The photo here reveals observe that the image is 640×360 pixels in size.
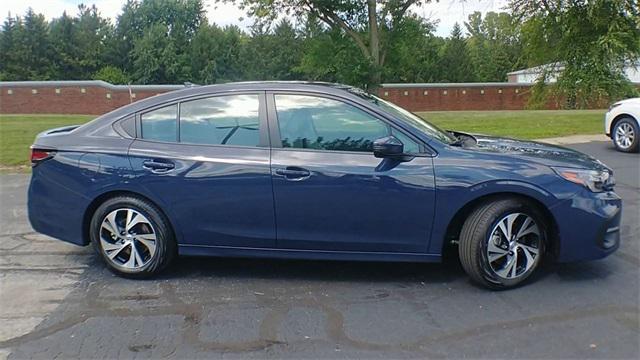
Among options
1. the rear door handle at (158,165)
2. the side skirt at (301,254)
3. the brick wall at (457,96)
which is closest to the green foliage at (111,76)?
the brick wall at (457,96)

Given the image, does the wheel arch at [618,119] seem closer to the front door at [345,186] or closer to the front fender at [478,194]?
the front fender at [478,194]

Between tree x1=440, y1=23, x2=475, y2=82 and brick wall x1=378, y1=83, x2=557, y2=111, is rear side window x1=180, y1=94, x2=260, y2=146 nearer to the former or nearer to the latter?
brick wall x1=378, y1=83, x2=557, y2=111

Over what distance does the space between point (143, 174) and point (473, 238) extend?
254 centimetres

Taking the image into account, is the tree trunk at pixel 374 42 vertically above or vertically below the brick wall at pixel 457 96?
above

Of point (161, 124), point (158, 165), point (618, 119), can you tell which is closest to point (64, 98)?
point (618, 119)

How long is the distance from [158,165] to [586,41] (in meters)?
17.9

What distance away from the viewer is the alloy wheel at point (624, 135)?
10.2m

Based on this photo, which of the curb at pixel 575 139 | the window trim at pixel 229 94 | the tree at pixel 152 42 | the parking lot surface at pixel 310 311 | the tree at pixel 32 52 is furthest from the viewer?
the tree at pixel 152 42

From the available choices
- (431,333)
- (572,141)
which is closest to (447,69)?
(572,141)

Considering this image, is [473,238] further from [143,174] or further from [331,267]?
[143,174]

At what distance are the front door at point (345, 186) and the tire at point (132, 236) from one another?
96cm

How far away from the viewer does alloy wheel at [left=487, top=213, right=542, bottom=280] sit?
158 inches

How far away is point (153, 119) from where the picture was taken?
14.6ft

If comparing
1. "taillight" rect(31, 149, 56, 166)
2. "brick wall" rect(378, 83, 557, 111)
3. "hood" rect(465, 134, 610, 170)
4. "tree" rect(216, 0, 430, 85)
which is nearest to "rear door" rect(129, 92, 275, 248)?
"taillight" rect(31, 149, 56, 166)
